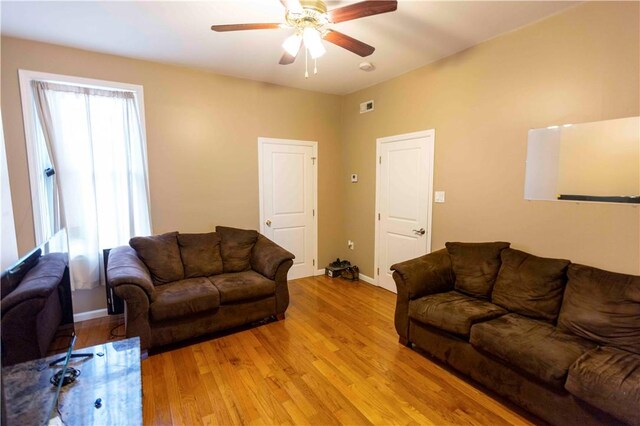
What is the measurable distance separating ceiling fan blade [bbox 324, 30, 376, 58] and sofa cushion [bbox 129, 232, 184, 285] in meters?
2.56

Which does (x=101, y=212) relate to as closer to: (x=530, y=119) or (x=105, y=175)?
(x=105, y=175)

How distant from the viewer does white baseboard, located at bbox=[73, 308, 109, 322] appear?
3215mm

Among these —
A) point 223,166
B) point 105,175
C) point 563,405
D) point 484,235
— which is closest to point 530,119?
point 484,235

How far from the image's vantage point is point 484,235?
121 inches

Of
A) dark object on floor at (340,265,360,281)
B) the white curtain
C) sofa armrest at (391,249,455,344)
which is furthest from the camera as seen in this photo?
dark object on floor at (340,265,360,281)

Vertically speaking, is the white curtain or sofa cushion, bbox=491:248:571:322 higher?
the white curtain

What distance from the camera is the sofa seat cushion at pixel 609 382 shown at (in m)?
1.47

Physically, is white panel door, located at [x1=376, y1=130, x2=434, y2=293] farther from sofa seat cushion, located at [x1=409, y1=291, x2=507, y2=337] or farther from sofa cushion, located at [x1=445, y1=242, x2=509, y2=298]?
sofa seat cushion, located at [x1=409, y1=291, x2=507, y2=337]

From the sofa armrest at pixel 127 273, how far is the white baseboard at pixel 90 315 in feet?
2.69

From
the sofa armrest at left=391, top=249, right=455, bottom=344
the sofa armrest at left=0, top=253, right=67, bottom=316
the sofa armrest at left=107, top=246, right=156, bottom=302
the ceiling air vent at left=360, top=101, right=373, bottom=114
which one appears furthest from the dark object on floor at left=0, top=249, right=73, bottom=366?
the ceiling air vent at left=360, top=101, right=373, bottom=114

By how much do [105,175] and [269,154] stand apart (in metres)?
1.91

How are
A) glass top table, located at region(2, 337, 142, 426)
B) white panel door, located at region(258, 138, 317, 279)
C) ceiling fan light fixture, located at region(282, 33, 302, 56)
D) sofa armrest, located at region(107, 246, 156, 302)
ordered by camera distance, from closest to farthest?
glass top table, located at region(2, 337, 142, 426) < ceiling fan light fixture, located at region(282, 33, 302, 56) < sofa armrest, located at region(107, 246, 156, 302) < white panel door, located at region(258, 138, 317, 279)

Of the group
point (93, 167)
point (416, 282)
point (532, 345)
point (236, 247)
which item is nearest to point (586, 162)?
point (532, 345)

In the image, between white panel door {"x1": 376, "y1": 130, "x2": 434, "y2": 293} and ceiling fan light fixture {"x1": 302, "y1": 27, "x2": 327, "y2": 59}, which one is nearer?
ceiling fan light fixture {"x1": 302, "y1": 27, "x2": 327, "y2": 59}
